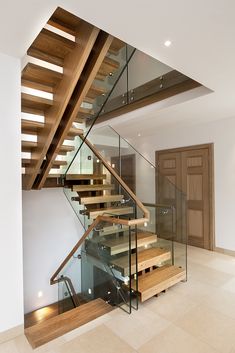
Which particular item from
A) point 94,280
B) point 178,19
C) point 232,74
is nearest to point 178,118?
point 232,74

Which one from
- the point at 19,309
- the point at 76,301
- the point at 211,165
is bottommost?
the point at 76,301

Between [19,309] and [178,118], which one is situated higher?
[178,118]

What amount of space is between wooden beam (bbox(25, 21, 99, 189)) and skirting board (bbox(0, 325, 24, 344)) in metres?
1.93

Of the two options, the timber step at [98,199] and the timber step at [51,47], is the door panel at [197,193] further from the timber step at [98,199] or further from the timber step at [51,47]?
the timber step at [51,47]

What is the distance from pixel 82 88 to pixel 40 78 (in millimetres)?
494

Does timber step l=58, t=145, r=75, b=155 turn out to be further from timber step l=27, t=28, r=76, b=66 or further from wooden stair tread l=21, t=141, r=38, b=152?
timber step l=27, t=28, r=76, b=66

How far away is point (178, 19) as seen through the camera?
1.76 m

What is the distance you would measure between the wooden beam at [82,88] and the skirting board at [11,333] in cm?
196

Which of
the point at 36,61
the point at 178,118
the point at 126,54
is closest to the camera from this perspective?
the point at 36,61

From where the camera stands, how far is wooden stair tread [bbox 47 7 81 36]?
A: 7.07ft

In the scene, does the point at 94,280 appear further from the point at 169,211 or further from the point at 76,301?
the point at 169,211

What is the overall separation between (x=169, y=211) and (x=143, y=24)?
2937 millimetres

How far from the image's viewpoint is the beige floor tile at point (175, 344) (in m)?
1.96

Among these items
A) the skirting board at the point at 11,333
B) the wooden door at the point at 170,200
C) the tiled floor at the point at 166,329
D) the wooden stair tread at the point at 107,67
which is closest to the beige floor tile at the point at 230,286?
the tiled floor at the point at 166,329
